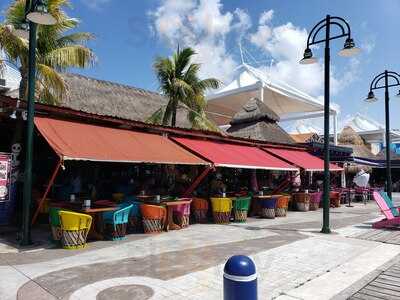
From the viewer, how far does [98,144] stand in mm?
9148

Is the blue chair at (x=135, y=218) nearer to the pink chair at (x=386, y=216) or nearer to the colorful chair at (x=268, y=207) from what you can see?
the colorful chair at (x=268, y=207)

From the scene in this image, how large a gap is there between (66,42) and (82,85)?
25.5 feet

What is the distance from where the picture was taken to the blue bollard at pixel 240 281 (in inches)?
138

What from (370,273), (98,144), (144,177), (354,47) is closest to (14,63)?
(98,144)

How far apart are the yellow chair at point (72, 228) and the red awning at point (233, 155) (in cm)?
455

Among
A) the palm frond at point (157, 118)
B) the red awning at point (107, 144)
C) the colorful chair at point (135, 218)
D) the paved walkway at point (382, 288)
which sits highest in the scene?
the palm frond at point (157, 118)

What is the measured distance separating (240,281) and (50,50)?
10.2 meters

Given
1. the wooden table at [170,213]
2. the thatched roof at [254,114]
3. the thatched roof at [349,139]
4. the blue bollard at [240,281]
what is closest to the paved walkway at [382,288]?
the blue bollard at [240,281]

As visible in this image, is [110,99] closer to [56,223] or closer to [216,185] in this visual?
[216,185]

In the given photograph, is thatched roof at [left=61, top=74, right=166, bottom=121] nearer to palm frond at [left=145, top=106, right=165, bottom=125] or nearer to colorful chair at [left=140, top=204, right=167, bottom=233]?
palm frond at [left=145, top=106, right=165, bottom=125]

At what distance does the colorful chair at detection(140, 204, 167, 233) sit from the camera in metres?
9.67

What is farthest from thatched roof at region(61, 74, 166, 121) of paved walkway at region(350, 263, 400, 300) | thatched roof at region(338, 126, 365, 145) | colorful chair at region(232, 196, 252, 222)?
thatched roof at region(338, 126, 365, 145)

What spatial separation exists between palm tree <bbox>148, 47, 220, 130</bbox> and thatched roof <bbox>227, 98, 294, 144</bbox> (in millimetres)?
4700

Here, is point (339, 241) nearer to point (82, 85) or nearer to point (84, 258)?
point (84, 258)
